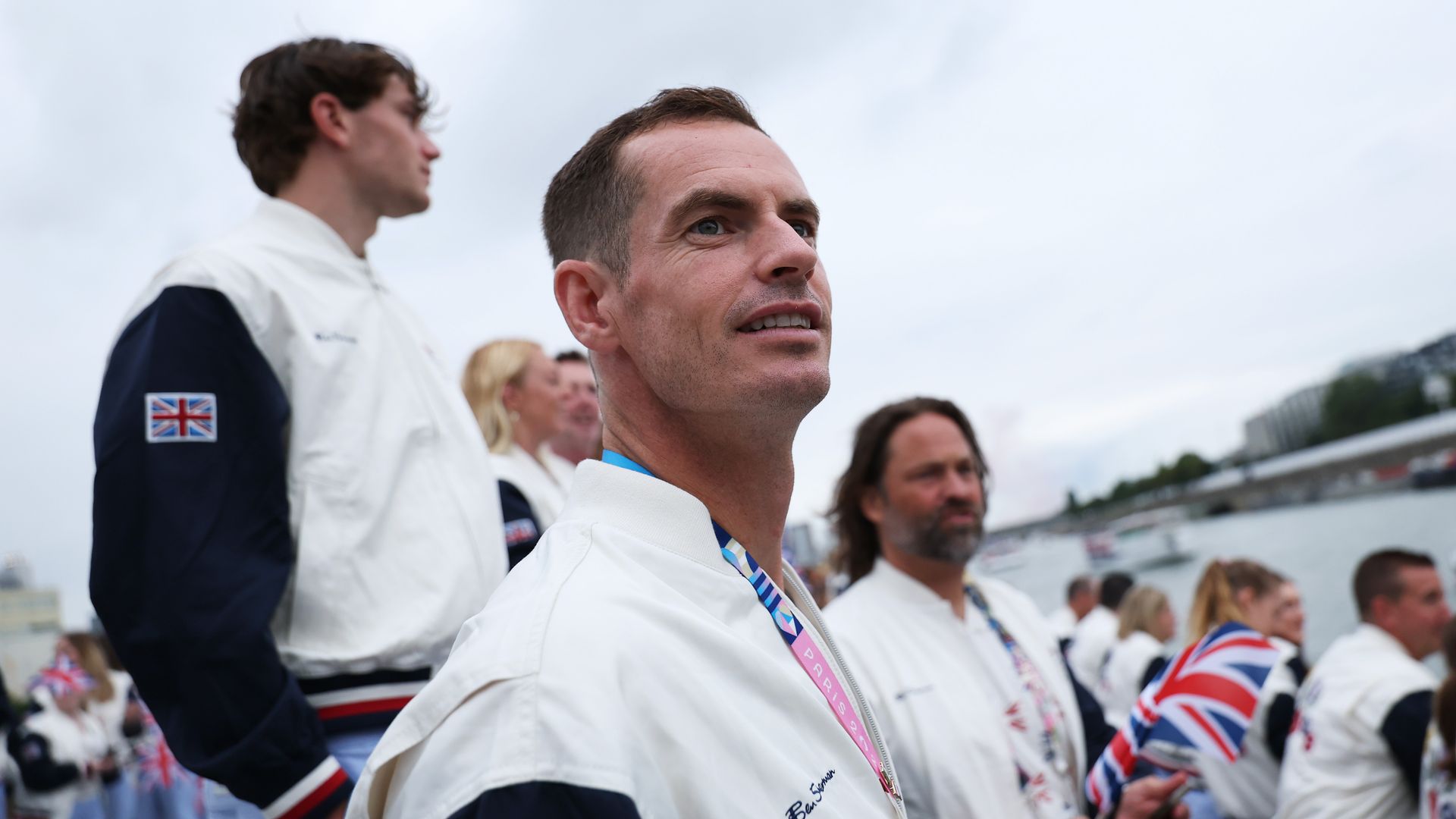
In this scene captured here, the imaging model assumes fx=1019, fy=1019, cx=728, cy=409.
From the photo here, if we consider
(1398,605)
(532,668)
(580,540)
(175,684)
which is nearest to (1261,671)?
(580,540)

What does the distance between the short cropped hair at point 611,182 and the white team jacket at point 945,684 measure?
1.90m

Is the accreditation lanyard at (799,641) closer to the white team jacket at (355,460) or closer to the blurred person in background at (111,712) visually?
the white team jacket at (355,460)

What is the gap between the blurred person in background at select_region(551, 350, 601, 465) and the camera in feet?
13.4

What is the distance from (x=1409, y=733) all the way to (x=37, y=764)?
8522 mm

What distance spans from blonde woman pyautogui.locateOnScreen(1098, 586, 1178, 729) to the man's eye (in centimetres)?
582

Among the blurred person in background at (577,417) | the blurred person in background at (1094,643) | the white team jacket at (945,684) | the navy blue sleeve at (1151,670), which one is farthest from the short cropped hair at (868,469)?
the blurred person in background at (1094,643)

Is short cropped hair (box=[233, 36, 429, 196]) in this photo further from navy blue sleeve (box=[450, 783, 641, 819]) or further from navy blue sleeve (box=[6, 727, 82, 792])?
A: navy blue sleeve (box=[6, 727, 82, 792])

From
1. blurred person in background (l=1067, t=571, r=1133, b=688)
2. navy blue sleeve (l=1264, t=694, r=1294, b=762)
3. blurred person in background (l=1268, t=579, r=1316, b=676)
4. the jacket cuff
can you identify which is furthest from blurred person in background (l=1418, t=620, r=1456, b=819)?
blurred person in background (l=1067, t=571, r=1133, b=688)

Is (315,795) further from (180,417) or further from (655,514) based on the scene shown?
(655,514)

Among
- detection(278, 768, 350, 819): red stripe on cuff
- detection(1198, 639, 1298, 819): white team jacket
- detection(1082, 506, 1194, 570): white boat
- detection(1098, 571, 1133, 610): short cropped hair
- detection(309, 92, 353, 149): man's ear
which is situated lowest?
detection(1198, 639, 1298, 819): white team jacket

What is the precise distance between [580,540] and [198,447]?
0.89 metres

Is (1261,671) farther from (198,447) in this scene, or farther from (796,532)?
(796,532)

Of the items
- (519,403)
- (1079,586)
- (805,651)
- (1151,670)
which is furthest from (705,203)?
(1079,586)

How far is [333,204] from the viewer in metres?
2.26
